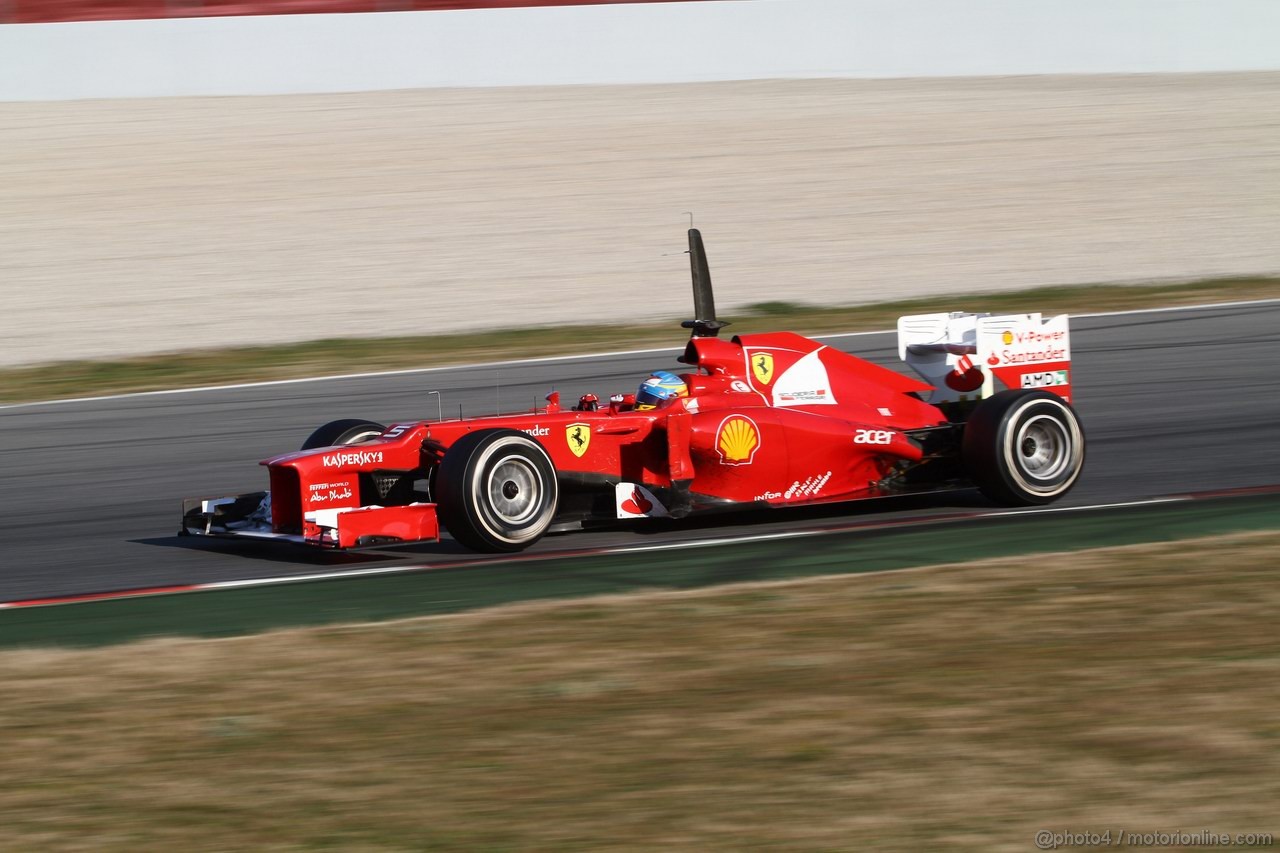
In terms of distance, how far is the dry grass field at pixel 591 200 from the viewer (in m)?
18.8

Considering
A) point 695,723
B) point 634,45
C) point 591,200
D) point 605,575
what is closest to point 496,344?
point 591,200

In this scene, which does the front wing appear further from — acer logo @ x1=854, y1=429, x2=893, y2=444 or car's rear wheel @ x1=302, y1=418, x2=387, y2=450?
acer logo @ x1=854, y1=429, x2=893, y2=444

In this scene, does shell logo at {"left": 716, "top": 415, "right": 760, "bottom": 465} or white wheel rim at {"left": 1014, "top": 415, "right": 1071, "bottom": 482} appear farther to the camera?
white wheel rim at {"left": 1014, "top": 415, "right": 1071, "bottom": 482}

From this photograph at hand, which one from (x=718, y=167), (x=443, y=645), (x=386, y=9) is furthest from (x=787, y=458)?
(x=386, y=9)

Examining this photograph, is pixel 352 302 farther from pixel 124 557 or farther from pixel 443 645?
→ pixel 443 645

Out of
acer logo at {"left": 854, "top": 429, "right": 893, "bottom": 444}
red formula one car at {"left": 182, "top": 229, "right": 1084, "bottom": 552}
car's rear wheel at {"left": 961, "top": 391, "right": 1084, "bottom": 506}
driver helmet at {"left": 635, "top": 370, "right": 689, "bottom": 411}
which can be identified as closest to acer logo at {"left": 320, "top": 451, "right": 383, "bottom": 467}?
red formula one car at {"left": 182, "top": 229, "right": 1084, "bottom": 552}

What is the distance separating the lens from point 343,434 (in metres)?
8.68

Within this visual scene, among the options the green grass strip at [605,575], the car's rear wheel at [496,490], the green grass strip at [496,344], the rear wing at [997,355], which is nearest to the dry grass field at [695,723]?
the green grass strip at [605,575]

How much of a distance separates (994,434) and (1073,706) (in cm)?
366

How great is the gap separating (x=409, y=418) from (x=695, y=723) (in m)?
7.32

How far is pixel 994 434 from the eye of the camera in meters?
8.78

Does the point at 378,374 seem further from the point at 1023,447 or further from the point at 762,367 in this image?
the point at 1023,447

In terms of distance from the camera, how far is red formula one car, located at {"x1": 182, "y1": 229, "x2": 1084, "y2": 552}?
793 centimetres

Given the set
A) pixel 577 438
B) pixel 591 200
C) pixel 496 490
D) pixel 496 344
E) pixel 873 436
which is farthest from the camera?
pixel 591 200
